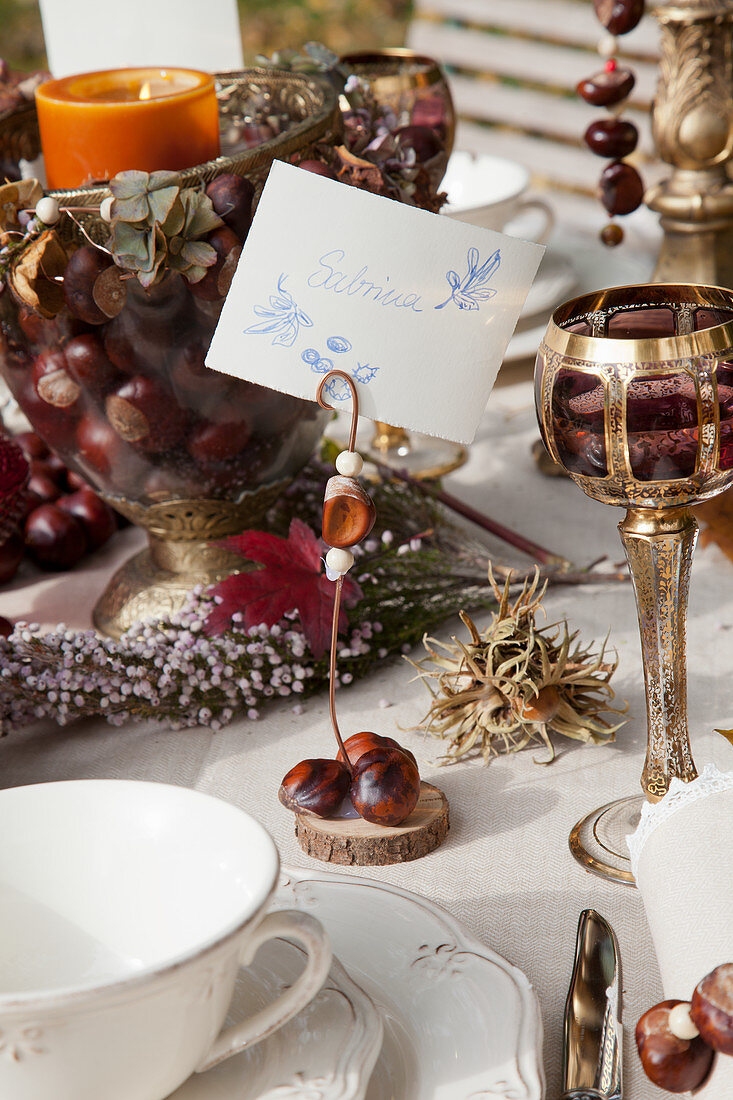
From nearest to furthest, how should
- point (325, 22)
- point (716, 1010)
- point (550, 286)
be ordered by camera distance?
point (716, 1010) → point (550, 286) → point (325, 22)

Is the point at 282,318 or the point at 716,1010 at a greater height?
the point at 282,318

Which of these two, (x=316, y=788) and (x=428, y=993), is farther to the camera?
(x=316, y=788)

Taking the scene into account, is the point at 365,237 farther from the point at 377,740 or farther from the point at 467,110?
the point at 467,110

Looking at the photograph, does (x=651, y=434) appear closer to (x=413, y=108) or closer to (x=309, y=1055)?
(x=309, y=1055)

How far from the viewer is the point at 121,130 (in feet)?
2.51

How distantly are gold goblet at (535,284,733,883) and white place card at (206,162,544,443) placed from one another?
5cm

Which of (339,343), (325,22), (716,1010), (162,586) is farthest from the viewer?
(325,22)

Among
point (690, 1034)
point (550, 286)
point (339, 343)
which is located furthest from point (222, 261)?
point (550, 286)

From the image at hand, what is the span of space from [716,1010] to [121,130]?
63cm

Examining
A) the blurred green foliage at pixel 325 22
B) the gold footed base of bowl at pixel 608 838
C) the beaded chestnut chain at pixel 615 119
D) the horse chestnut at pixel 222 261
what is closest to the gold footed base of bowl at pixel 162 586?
the horse chestnut at pixel 222 261

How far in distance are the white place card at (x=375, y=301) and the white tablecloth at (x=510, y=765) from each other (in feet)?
0.72

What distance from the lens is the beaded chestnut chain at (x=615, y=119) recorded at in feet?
3.08

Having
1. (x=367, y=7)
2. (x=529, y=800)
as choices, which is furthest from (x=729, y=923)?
(x=367, y=7)

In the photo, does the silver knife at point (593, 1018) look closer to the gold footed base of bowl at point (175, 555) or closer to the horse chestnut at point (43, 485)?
the gold footed base of bowl at point (175, 555)
